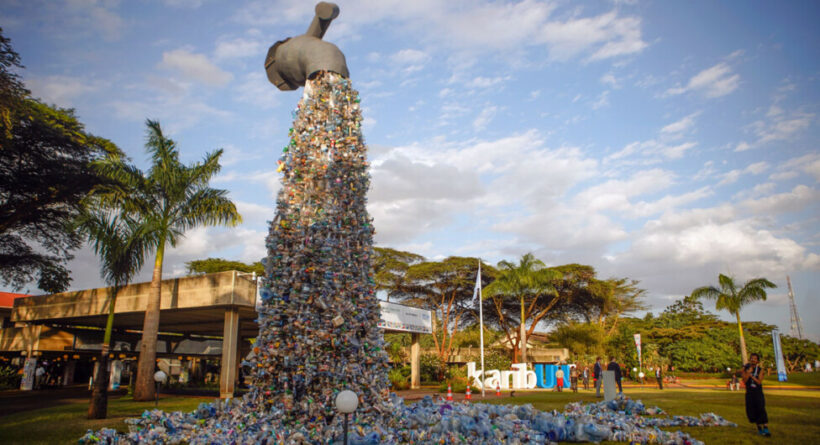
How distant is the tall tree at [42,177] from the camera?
19.2 m

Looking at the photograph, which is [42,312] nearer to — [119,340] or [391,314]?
[119,340]

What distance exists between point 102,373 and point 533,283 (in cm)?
2829

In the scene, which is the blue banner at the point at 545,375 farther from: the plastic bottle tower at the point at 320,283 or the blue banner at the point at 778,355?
the plastic bottle tower at the point at 320,283

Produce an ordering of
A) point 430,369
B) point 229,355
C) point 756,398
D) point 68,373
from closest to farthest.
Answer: point 756,398
point 229,355
point 68,373
point 430,369

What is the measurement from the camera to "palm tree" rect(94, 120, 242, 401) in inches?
647

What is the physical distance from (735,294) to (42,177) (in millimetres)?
36213

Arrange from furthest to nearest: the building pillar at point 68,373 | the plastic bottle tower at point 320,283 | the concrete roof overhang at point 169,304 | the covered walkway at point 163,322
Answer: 1. the building pillar at point 68,373
2. the covered walkway at point 163,322
3. the concrete roof overhang at point 169,304
4. the plastic bottle tower at point 320,283

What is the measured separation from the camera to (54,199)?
68.6 feet

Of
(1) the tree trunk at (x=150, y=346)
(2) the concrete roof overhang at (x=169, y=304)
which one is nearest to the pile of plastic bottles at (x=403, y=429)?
(1) the tree trunk at (x=150, y=346)

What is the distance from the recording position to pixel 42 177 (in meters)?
20.2

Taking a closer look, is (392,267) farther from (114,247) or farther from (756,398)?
(756,398)

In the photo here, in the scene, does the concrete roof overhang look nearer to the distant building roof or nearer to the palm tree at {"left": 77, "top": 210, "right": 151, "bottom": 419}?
the palm tree at {"left": 77, "top": 210, "right": 151, "bottom": 419}

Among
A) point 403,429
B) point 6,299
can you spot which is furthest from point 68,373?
point 403,429

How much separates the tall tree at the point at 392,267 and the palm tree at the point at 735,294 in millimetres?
21993
